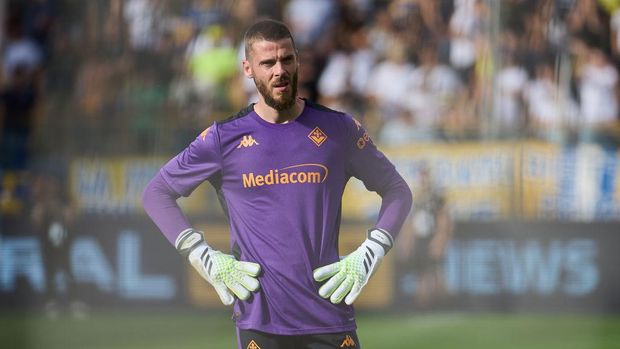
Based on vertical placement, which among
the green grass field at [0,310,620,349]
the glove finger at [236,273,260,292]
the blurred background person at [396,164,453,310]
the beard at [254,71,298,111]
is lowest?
the green grass field at [0,310,620,349]

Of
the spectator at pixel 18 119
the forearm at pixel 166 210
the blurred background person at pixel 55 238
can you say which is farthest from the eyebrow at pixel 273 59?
the spectator at pixel 18 119

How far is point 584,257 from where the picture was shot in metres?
10.5

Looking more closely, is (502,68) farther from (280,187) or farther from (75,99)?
(280,187)

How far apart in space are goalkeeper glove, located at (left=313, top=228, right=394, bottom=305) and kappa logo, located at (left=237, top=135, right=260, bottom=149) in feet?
1.76

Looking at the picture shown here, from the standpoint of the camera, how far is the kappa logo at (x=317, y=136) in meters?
4.50

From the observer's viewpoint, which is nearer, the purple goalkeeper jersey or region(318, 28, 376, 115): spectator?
the purple goalkeeper jersey

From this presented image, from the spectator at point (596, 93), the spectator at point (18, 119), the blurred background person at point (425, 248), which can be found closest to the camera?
the spectator at point (596, 93)

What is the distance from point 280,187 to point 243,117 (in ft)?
1.05

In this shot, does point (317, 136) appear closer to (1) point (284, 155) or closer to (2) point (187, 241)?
(1) point (284, 155)

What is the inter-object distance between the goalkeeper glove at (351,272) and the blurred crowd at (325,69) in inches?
237

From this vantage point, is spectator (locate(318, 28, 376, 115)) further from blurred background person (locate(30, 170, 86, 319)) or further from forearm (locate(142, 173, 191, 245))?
forearm (locate(142, 173, 191, 245))

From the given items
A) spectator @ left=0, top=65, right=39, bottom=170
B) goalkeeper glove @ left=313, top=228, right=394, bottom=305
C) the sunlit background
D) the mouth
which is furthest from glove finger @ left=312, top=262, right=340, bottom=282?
spectator @ left=0, top=65, right=39, bottom=170

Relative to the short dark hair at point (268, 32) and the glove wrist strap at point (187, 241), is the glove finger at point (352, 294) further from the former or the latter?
the short dark hair at point (268, 32)

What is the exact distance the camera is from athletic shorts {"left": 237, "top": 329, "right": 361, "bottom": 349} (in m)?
4.43
